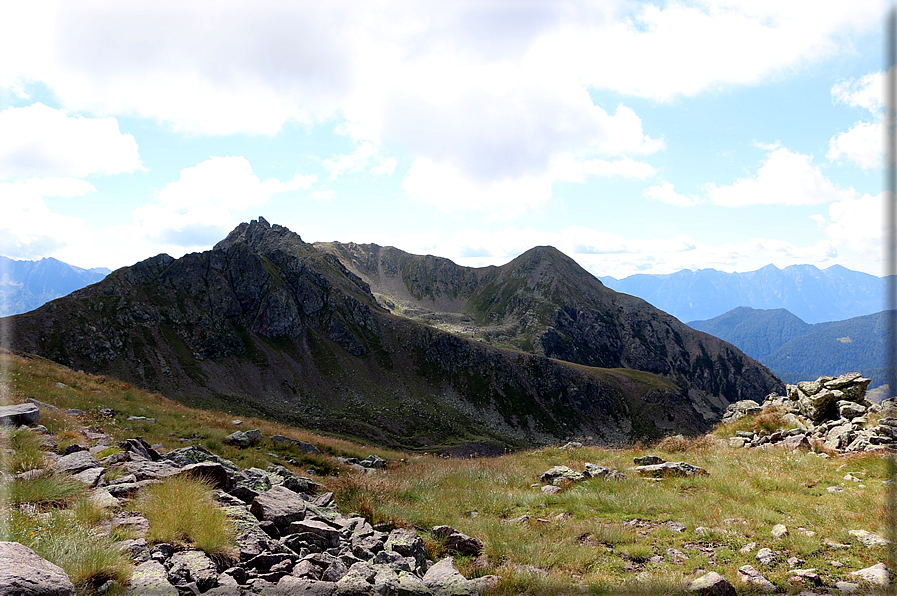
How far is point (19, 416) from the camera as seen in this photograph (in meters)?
11.8

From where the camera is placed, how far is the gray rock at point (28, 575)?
4293 mm

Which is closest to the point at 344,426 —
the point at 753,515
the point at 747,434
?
the point at 747,434

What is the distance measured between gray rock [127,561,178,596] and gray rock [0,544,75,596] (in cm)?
79

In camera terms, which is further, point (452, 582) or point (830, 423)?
point (830, 423)

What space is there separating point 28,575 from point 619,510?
12.3 metres

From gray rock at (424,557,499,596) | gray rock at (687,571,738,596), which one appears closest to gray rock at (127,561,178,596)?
gray rock at (424,557,499,596)

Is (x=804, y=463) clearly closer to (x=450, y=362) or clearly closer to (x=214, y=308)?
(x=450, y=362)

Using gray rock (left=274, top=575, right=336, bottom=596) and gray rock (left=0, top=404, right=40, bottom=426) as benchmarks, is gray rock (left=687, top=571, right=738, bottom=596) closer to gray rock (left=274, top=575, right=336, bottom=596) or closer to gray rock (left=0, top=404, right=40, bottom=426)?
gray rock (left=274, top=575, right=336, bottom=596)

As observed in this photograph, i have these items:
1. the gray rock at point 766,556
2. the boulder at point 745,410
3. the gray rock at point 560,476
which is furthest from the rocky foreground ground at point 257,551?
the boulder at point 745,410

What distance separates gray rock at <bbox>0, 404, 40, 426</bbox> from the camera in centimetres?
1134

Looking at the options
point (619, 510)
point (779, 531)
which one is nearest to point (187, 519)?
point (619, 510)

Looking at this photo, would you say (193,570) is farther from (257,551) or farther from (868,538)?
(868,538)

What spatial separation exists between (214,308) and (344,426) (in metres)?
76.3

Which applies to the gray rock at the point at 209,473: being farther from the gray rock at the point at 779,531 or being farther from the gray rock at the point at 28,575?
the gray rock at the point at 779,531
